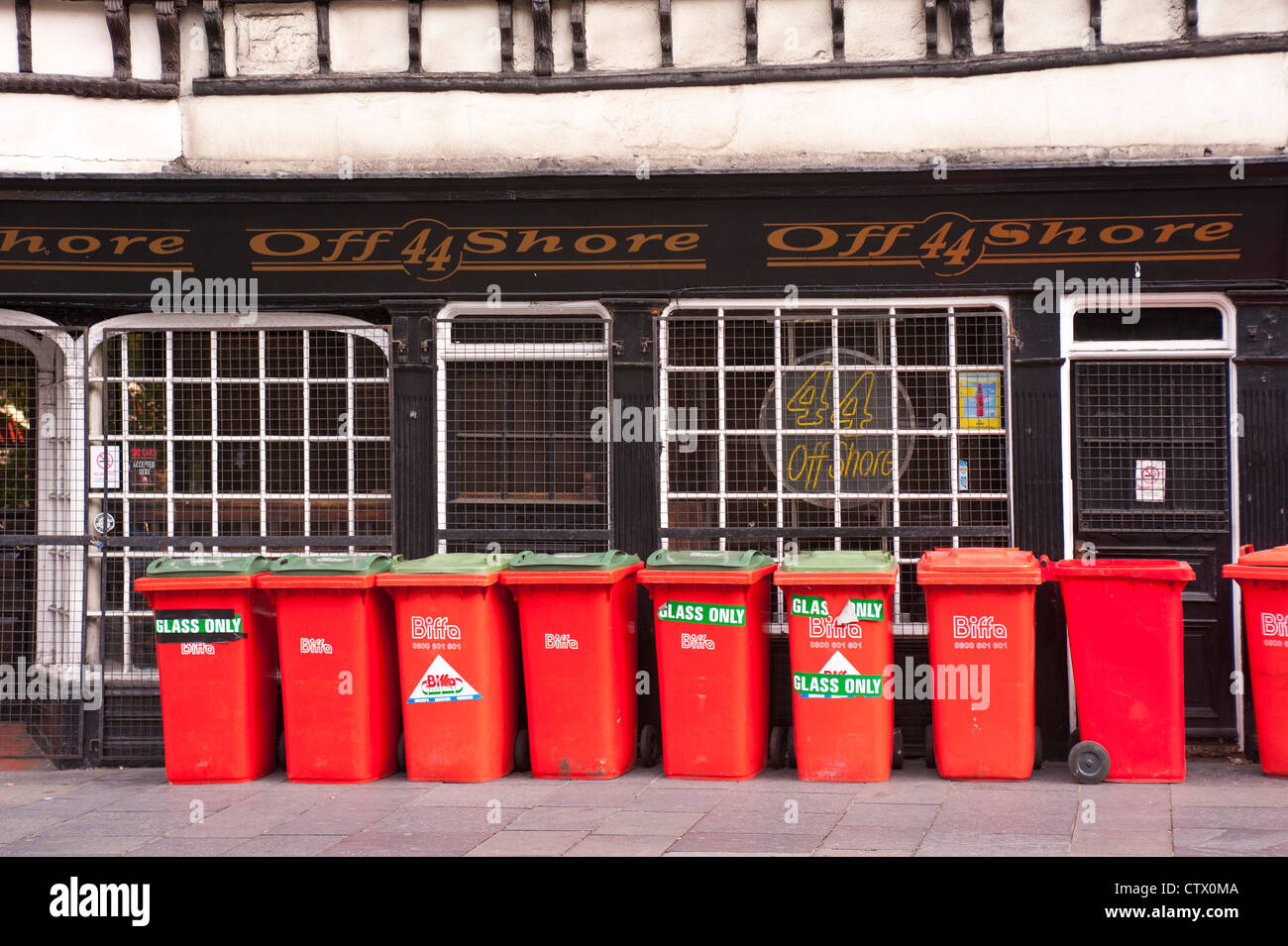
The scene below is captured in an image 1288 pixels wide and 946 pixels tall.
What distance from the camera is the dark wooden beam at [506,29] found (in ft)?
29.2

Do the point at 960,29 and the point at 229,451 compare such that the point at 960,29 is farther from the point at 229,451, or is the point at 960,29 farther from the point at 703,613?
the point at 229,451

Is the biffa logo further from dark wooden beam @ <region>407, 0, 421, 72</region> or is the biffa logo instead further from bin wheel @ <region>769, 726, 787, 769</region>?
dark wooden beam @ <region>407, 0, 421, 72</region>

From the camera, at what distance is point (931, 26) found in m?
8.60

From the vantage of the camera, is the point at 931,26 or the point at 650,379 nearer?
the point at 931,26

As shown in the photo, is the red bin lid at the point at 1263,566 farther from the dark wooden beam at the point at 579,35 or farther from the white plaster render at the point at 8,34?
the white plaster render at the point at 8,34

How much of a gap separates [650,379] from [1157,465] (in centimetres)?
352

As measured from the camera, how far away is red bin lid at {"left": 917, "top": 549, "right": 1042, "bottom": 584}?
7.50 m

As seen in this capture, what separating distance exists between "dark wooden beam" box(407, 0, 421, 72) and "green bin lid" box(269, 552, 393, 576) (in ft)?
11.7

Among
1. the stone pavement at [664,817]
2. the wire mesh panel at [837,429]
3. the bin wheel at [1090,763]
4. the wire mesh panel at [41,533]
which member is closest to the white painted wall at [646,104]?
the wire mesh panel at [837,429]

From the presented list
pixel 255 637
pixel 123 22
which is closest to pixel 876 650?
pixel 255 637

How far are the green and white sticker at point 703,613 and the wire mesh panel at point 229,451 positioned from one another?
245 cm

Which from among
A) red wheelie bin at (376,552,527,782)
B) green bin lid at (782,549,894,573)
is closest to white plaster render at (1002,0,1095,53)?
green bin lid at (782,549,894,573)

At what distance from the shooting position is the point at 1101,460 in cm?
870

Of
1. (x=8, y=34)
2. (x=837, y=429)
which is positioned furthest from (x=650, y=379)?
(x=8, y=34)
